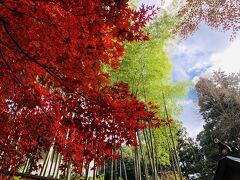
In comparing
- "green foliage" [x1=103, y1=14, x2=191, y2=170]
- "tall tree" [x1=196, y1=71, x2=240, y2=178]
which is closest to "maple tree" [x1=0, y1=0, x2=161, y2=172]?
"green foliage" [x1=103, y1=14, x2=191, y2=170]

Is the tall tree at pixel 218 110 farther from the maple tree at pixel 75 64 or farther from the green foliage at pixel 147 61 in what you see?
the maple tree at pixel 75 64

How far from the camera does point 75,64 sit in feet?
10.8

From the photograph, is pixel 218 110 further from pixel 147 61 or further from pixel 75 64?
pixel 75 64

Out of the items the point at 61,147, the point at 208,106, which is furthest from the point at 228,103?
the point at 61,147

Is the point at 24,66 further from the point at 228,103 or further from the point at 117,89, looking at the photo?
the point at 228,103

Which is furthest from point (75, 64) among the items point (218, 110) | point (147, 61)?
point (218, 110)

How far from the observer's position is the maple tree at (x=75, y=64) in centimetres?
292

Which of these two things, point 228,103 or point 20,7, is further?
point 228,103

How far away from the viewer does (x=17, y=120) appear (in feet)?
16.2

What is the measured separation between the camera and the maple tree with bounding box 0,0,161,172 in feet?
9.59

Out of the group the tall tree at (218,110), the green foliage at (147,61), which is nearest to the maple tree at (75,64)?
the green foliage at (147,61)

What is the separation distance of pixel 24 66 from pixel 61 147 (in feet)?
6.69

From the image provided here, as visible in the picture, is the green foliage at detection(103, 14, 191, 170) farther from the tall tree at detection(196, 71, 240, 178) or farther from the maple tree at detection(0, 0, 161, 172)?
the tall tree at detection(196, 71, 240, 178)

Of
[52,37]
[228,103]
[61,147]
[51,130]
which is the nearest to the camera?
[52,37]
